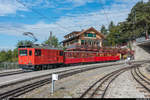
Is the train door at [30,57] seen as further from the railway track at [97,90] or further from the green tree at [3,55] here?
the green tree at [3,55]

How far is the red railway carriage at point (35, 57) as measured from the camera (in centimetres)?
1788

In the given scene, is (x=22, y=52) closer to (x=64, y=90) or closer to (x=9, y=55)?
(x=64, y=90)

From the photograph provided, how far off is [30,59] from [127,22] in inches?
1779

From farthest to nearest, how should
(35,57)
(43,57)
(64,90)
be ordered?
(43,57) → (35,57) → (64,90)

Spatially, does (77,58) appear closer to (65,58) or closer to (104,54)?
(65,58)

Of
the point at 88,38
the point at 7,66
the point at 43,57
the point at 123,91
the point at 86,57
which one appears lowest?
the point at 123,91

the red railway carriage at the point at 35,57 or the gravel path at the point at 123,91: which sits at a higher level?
the red railway carriage at the point at 35,57

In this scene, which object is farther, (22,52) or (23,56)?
(22,52)

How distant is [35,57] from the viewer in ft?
59.0

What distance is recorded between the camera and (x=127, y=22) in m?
55.5

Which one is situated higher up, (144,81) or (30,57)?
(30,57)

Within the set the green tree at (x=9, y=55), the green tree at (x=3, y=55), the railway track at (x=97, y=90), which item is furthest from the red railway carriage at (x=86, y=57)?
the green tree at (x=3, y=55)

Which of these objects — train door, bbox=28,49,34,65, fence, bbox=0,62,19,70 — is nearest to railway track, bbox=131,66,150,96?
train door, bbox=28,49,34,65

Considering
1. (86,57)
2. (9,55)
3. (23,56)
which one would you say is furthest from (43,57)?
(9,55)
